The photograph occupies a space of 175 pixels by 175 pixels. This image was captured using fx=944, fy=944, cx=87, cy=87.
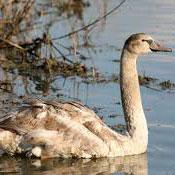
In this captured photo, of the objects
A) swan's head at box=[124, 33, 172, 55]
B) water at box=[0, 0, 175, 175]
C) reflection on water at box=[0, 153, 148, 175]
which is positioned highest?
swan's head at box=[124, 33, 172, 55]

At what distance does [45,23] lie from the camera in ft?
63.0

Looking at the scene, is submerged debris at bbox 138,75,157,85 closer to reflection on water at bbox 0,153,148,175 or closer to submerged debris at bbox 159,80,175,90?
submerged debris at bbox 159,80,175,90

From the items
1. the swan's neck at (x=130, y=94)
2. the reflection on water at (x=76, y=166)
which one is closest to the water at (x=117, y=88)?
the reflection on water at (x=76, y=166)

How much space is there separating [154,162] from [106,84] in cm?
380

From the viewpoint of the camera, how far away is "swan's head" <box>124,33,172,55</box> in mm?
11977

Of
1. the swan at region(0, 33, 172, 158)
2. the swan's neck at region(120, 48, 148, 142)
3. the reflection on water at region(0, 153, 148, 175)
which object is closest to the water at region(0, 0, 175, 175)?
the reflection on water at region(0, 153, 148, 175)

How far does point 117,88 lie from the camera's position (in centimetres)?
1462

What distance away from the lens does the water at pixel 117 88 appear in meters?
11.0

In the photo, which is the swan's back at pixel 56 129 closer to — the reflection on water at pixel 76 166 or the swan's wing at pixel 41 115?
the swan's wing at pixel 41 115

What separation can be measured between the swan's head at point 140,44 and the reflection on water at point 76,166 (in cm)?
145

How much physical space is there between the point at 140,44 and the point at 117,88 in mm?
2647

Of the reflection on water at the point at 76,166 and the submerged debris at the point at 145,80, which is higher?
the submerged debris at the point at 145,80

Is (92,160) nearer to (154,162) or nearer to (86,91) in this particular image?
(154,162)

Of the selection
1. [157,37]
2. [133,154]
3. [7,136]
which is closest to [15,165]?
[7,136]
